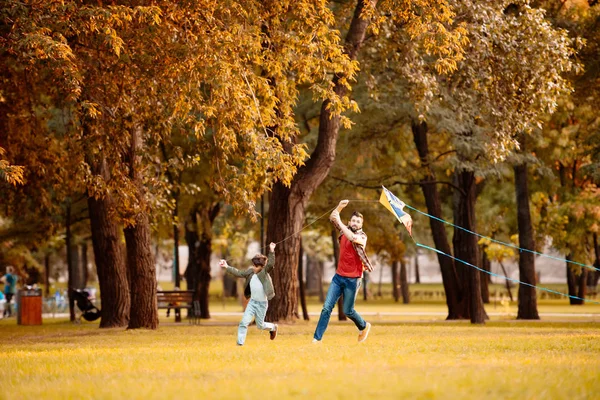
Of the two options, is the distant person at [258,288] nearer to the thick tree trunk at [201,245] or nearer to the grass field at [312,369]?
the grass field at [312,369]

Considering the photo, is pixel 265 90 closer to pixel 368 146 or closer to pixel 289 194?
pixel 289 194

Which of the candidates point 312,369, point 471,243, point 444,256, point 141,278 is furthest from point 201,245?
point 312,369

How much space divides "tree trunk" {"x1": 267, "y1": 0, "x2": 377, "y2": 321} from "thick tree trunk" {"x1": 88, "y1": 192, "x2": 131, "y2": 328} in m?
5.03

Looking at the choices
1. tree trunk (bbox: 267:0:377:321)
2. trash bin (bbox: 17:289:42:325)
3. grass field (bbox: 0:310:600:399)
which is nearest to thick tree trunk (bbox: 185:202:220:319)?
trash bin (bbox: 17:289:42:325)

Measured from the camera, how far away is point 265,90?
18.3 m

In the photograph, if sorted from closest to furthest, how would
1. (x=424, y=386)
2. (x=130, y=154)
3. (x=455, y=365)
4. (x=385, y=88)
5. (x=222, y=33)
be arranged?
(x=424, y=386)
(x=455, y=365)
(x=222, y=33)
(x=130, y=154)
(x=385, y=88)

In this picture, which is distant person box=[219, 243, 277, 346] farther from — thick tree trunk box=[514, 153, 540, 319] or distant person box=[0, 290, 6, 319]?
distant person box=[0, 290, 6, 319]

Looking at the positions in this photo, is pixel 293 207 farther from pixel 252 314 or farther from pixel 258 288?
pixel 252 314

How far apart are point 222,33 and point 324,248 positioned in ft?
197

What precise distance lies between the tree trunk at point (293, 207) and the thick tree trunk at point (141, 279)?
2.68 meters

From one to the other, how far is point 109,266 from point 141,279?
3589 millimetres

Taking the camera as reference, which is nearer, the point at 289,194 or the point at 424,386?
the point at 424,386

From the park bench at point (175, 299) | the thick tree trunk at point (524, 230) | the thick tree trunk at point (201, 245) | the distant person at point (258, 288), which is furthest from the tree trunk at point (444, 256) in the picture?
the distant person at point (258, 288)

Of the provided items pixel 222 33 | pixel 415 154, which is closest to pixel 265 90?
pixel 222 33
